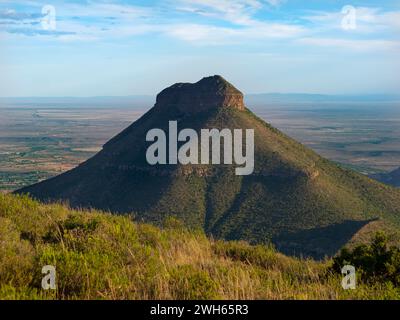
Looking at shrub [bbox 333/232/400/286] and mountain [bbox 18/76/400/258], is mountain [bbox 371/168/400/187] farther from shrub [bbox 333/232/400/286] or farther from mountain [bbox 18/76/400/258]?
shrub [bbox 333/232/400/286]

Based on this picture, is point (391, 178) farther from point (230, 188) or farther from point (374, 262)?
point (374, 262)

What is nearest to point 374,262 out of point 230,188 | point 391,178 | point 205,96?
point 230,188

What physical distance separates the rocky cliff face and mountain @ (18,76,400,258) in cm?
19

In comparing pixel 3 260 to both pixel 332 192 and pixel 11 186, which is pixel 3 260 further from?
pixel 11 186

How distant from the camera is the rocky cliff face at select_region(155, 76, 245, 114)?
90.8m

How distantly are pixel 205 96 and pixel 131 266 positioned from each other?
8358cm

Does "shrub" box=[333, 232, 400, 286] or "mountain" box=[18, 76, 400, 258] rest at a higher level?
"shrub" box=[333, 232, 400, 286]

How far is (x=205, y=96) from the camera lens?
3600 inches

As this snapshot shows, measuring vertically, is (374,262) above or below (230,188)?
above

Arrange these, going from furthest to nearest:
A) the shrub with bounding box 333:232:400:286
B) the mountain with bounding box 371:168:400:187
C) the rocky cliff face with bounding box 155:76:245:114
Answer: the mountain with bounding box 371:168:400:187 < the rocky cliff face with bounding box 155:76:245:114 < the shrub with bounding box 333:232:400:286

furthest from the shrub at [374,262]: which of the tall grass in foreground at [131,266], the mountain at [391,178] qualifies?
the mountain at [391,178]

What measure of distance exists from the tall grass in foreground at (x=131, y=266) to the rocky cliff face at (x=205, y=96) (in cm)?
7911

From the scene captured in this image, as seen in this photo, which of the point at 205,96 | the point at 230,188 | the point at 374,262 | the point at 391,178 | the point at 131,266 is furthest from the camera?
the point at 391,178

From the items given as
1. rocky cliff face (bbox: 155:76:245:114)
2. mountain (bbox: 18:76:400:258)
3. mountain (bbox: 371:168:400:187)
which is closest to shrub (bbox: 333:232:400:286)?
mountain (bbox: 18:76:400:258)
